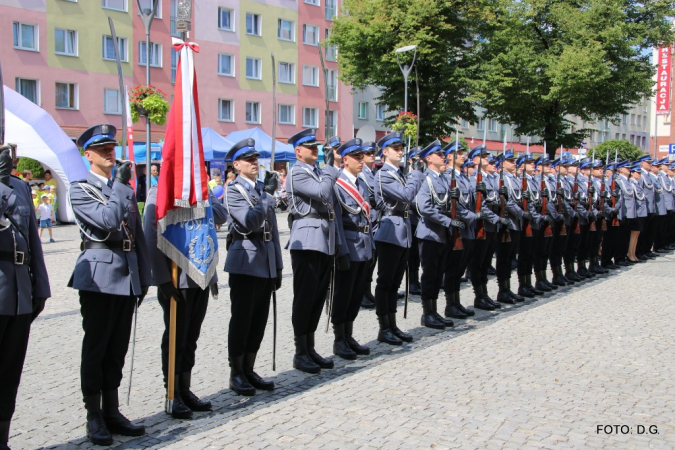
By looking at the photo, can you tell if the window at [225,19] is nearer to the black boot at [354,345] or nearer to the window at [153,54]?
the window at [153,54]

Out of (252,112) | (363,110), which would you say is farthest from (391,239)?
(363,110)

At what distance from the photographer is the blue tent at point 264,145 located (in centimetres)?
3049

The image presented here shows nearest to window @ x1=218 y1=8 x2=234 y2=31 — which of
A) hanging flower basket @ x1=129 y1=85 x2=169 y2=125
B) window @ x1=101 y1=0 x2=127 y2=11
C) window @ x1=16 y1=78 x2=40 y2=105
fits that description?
window @ x1=101 y1=0 x2=127 y2=11

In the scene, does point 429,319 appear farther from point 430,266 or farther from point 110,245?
point 110,245

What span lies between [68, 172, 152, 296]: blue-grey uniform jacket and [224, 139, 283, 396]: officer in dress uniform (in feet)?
3.49

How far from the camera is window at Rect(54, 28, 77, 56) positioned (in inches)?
1396

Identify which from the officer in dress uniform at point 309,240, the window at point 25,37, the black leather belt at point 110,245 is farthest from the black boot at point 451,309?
the window at point 25,37

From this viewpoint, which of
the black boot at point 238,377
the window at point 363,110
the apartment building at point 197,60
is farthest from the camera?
the window at point 363,110

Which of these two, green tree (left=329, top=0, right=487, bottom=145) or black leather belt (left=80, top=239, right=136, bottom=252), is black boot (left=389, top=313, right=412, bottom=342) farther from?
green tree (left=329, top=0, right=487, bottom=145)

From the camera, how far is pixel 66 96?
119 feet

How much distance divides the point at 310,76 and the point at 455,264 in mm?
39298

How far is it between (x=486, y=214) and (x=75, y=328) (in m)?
5.42

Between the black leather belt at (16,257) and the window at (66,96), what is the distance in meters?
33.6

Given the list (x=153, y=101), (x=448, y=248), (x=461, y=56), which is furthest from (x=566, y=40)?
(x=448, y=248)
